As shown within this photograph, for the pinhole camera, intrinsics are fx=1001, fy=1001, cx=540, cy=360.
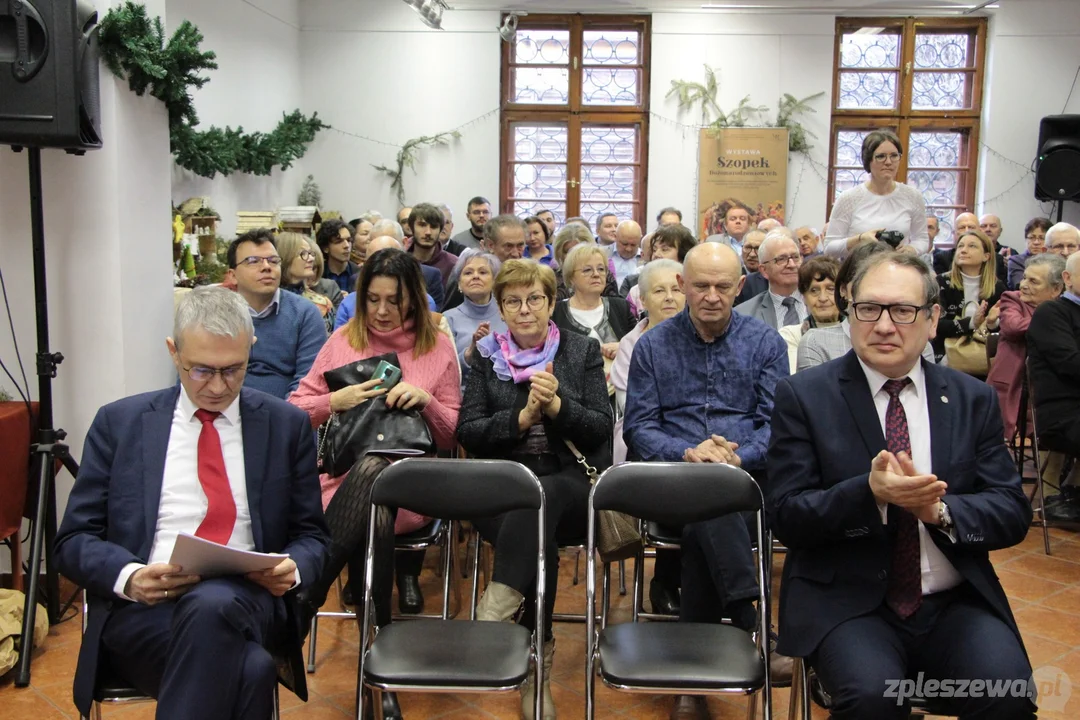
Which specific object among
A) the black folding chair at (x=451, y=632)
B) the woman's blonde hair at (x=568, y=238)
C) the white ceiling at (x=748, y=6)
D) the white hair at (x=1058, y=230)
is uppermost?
the white ceiling at (x=748, y=6)

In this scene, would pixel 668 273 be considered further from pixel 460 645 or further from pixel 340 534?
pixel 460 645

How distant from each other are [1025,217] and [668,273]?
25.1 ft

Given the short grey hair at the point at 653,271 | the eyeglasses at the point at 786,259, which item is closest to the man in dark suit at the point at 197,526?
the short grey hair at the point at 653,271

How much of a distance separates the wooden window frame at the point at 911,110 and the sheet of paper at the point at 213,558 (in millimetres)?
9252

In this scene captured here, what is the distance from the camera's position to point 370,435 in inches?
128

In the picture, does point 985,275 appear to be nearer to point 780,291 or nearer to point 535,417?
point 780,291

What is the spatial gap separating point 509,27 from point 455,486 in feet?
26.3

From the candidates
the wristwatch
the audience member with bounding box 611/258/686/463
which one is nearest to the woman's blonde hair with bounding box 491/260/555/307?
the audience member with bounding box 611/258/686/463

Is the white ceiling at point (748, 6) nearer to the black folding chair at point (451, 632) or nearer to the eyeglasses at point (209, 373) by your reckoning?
the black folding chair at point (451, 632)

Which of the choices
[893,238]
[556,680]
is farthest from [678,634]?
[893,238]

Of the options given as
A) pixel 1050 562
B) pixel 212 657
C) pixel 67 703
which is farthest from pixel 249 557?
pixel 1050 562

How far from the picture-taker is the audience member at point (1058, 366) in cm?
457

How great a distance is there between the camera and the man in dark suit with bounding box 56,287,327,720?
206cm

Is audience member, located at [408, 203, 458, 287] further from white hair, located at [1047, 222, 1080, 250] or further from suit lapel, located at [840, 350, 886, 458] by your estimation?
suit lapel, located at [840, 350, 886, 458]
